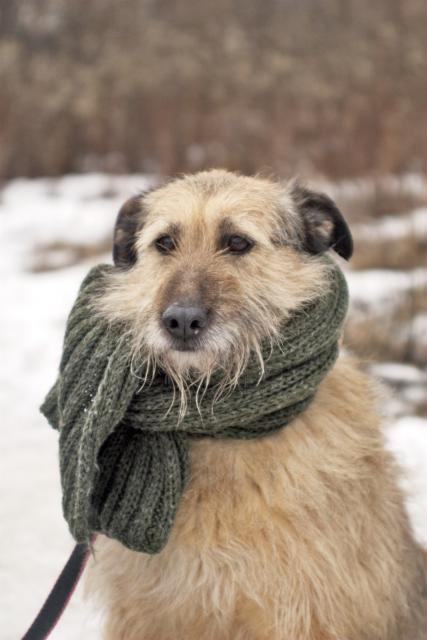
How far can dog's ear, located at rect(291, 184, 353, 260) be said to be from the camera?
2.33 metres

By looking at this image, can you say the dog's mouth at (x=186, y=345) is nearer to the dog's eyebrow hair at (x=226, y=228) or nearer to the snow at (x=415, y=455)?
the dog's eyebrow hair at (x=226, y=228)

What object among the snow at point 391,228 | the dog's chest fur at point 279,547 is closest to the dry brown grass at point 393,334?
the snow at point 391,228

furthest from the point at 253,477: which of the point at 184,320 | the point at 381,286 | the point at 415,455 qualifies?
the point at 381,286

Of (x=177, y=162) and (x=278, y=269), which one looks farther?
(x=177, y=162)

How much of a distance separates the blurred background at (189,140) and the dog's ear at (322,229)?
1.74 metres

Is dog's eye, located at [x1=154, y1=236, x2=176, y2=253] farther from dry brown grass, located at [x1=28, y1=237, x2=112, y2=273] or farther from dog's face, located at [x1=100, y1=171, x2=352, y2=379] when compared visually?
dry brown grass, located at [x1=28, y1=237, x2=112, y2=273]

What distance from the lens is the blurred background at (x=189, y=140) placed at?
5434 millimetres

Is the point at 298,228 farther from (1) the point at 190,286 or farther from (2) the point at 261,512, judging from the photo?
(2) the point at 261,512

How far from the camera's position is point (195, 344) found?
1.96 metres

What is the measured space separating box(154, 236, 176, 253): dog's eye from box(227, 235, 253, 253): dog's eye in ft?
0.54

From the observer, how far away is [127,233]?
2.48 m

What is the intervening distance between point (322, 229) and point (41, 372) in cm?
343

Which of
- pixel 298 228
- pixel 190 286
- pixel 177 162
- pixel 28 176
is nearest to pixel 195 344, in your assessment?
pixel 190 286

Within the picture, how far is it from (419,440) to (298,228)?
2.14 metres
